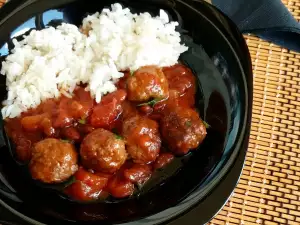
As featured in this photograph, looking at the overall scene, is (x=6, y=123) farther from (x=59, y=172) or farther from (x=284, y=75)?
(x=284, y=75)

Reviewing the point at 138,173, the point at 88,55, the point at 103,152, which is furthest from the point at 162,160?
the point at 88,55

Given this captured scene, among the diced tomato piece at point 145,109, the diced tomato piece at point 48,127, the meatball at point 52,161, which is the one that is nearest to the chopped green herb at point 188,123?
the diced tomato piece at point 145,109

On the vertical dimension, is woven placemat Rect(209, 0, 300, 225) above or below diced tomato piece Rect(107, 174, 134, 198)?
below

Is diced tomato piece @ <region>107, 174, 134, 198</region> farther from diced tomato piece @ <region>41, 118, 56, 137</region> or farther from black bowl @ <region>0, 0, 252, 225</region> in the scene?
diced tomato piece @ <region>41, 118, 56, 137</region>

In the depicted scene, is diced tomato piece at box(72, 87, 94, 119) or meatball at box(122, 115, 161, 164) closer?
meatball at box(122, 115, 161, 164)

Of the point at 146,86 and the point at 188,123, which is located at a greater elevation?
the point at 146,86

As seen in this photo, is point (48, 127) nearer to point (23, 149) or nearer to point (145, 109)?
point (23, 149)

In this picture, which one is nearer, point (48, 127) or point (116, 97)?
point (48, 127)

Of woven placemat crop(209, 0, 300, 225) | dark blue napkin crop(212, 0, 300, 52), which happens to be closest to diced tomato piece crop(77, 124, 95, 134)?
woven placemat crop(209, 0, 300, 225)
